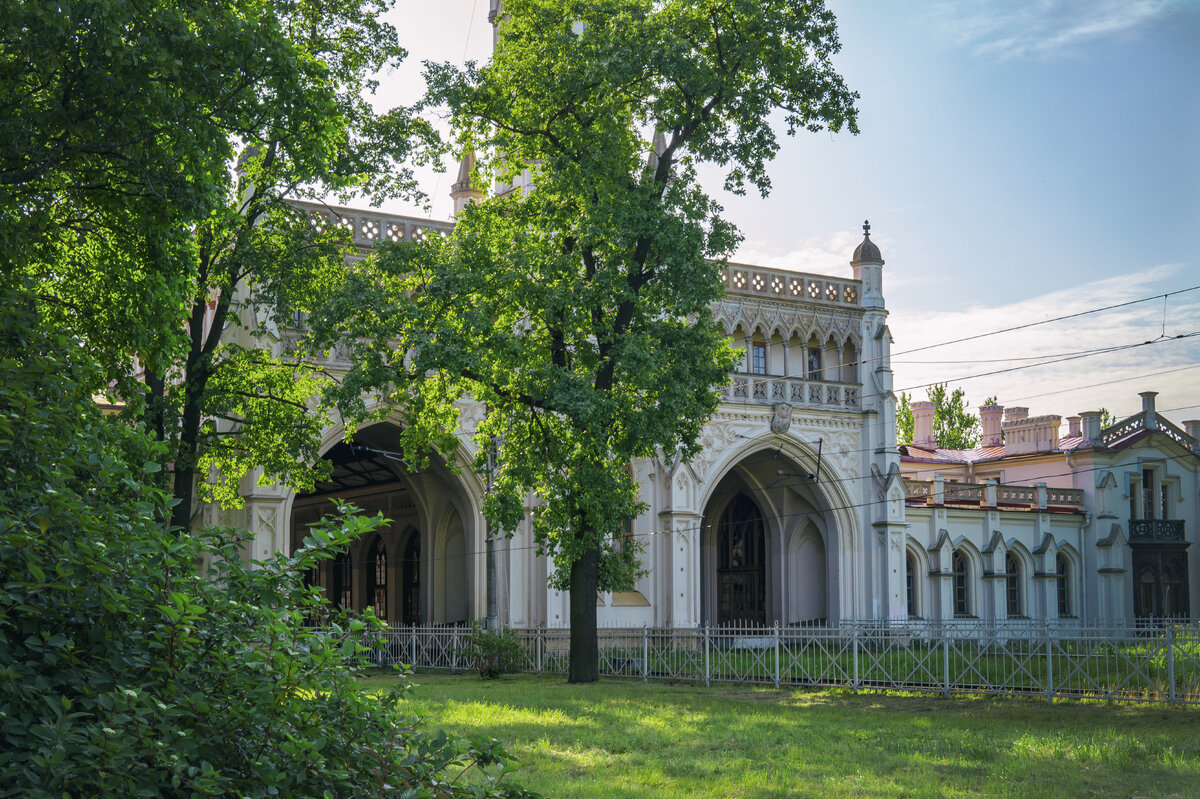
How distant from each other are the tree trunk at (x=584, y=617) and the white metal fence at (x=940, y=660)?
8.43ft

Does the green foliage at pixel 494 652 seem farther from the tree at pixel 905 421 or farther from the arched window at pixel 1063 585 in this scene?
the tree at pixel 905 421

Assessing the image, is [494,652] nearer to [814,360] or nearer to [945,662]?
[945,662]

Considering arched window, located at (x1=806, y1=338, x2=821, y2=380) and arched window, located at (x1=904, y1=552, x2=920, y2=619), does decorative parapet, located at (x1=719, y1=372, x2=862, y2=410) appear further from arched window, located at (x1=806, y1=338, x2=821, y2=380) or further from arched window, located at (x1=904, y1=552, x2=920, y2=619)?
arched window, located at (x1=904, y1=552, x2=920, y2=619)

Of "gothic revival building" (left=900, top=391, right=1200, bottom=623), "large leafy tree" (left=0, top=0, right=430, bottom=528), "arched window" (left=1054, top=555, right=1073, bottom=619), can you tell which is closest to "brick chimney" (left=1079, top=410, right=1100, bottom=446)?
"gothic revival building" (left=900, top=391, right=1200, bottom=623)

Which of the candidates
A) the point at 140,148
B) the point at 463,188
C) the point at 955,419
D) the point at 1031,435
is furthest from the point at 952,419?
the point at 140,148

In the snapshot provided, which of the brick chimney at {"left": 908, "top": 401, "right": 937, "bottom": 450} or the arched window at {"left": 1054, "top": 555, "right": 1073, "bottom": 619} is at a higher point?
the brick chimney at {"left": 908, "top": 401, "right": 937, "bottom": 450}

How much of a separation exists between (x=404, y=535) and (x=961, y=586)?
60.7ft

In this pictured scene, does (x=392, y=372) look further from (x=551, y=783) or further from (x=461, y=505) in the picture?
(x=461, y=505)

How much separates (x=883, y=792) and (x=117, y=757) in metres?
6.80

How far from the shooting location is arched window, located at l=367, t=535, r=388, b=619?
129 feet

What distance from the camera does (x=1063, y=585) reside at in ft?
133

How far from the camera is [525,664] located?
2617 cm

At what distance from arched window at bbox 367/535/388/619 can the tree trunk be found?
19.4 meters

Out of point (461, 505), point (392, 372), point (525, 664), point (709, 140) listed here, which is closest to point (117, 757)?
point (392, 372)
